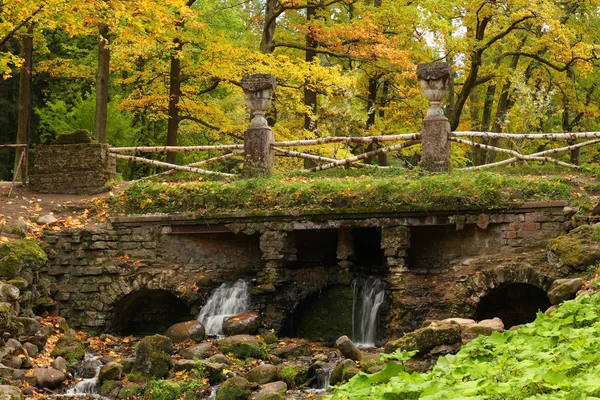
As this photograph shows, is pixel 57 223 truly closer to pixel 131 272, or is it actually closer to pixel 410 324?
pixel 131 272

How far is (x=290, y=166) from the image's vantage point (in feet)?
96.0

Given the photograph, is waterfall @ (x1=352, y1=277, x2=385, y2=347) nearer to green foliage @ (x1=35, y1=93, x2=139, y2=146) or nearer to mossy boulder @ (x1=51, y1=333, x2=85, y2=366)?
mossy boulder @ (x1=51, y1=333, x2=85, y2=366)

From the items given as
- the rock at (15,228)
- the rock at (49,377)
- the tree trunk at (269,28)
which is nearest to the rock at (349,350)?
the rock at (49,377)

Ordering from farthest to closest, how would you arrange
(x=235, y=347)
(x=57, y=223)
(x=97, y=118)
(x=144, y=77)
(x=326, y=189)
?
1. (x=144, y=77)
2. (x=97, y=118)
3. (x=57, y=223)
4. (x=326, y=189)
5. (x=235, y=347)

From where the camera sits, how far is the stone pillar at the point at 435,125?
14.1 m

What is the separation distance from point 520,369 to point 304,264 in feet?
29.1

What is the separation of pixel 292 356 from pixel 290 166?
697 inches

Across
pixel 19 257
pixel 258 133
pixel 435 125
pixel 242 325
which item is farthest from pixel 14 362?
pixel 435 125

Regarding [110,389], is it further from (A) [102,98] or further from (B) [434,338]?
(A) [102,98]

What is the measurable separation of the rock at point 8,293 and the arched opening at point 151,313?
2.98 metres

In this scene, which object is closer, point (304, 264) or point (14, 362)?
point (14, 362)

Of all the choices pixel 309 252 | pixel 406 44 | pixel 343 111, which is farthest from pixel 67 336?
pixel 406 44

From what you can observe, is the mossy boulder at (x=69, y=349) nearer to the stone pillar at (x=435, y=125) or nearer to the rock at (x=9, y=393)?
the rock at (x=9, y=393)

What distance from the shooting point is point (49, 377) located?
10.8 metres
